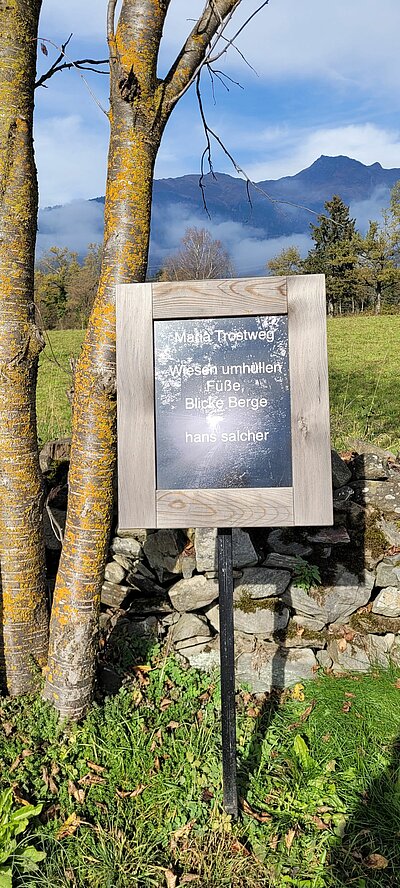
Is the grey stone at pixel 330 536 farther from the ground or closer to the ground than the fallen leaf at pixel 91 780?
farther from the ground

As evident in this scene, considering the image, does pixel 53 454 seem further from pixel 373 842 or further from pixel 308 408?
pixel 373 842

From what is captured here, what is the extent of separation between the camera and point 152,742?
11.6 feet

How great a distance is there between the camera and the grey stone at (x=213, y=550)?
14.1 feet

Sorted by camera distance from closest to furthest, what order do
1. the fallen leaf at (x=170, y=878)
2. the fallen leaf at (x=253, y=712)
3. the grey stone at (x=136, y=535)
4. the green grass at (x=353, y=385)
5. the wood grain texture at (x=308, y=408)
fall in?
the wood grain texture at (x=308, y=408) < the fallen leaf at (x=170, y=878) < the fallen leaf at (x=253, y=712) < the grey stone at (x=136, y=535) < the green grass at (x=353, y=385)

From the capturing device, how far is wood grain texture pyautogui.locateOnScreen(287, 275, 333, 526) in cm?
267

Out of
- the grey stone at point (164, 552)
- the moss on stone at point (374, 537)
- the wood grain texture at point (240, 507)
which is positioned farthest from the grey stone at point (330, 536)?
the wood grain texture at point (240, 507)

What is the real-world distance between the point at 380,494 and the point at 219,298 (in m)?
2.49

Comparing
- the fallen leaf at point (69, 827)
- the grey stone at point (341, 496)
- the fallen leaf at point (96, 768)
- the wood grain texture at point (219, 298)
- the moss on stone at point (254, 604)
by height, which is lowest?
the fallen leaf at point (69, 827)

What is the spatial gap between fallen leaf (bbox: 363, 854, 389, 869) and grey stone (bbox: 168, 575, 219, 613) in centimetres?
172

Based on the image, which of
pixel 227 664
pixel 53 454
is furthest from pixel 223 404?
pixel 53 454

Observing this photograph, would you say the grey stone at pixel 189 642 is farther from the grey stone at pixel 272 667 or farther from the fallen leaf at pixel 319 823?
the fallen leaf at pixel 319 823

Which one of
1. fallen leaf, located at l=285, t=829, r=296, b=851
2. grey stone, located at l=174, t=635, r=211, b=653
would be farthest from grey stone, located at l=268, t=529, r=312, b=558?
fallen leaf, located at l=285, t=829, r=296, b=851

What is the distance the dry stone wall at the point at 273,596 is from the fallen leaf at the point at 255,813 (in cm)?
97

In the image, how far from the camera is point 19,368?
3428mm
